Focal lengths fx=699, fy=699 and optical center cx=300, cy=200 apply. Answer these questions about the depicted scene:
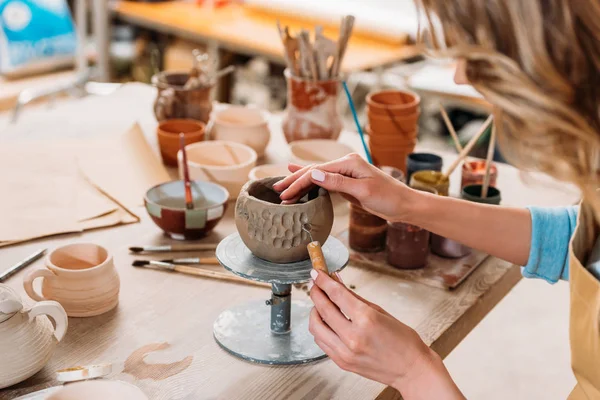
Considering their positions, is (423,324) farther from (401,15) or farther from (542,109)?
(401,15)

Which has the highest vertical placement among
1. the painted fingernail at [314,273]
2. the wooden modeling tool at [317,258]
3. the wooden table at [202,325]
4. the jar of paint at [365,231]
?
the wooden modeling tool at [317,258]

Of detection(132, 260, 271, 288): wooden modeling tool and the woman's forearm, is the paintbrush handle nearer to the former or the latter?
detection(132, 260, 271, 288): wooden modeling tool

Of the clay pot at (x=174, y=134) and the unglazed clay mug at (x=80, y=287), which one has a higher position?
the clay pot at (x=174, y=134)

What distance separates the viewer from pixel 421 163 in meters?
1.49

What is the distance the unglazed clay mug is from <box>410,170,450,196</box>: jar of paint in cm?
60

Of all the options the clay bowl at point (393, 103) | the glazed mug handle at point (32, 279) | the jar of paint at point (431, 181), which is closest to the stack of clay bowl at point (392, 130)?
the clay bowl at point (393, 103)

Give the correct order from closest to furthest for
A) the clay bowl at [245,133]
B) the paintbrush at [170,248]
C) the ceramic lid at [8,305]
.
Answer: the ceramic lid at [8,305], the paintbrush at [170,248], the clay bowl at [245,133]

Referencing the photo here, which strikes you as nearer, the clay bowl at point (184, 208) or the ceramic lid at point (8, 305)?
the ceramic lid at point (8, 305)

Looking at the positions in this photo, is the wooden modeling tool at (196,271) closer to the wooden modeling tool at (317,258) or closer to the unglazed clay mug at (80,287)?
the unglazed clay mug at (80,287)

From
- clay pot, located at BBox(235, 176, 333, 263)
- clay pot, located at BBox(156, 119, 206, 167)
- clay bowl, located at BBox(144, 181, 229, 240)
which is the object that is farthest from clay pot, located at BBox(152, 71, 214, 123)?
clay pot, located at BBox(235, 176, 333, 263)

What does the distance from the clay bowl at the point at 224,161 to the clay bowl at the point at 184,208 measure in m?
0.07

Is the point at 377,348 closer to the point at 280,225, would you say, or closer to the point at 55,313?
the point at 280,225

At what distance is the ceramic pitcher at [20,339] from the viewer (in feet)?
2.99

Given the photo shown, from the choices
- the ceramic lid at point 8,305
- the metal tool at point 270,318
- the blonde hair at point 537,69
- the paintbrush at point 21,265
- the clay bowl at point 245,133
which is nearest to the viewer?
the blonde hair at point 537,69
